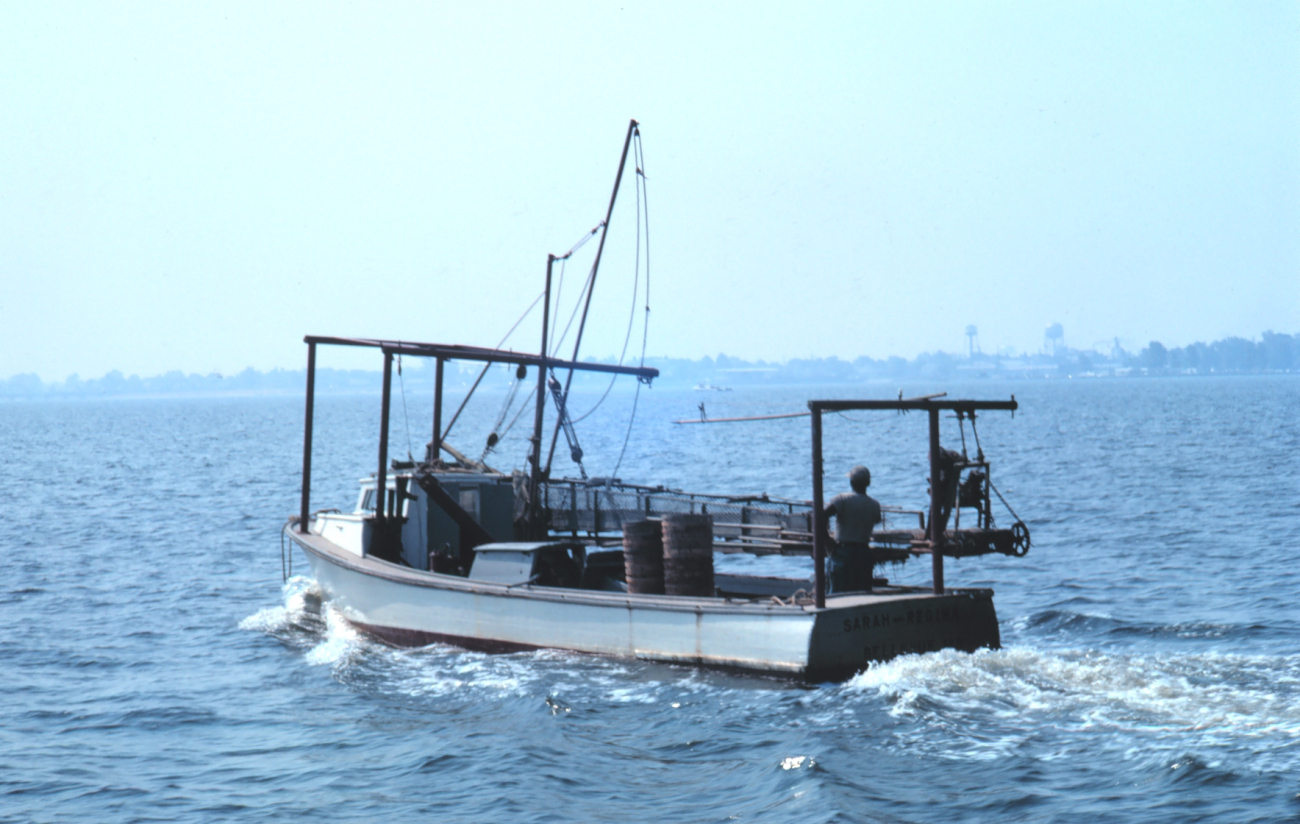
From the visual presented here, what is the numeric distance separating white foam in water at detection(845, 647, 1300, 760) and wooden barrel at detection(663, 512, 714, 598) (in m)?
2.61

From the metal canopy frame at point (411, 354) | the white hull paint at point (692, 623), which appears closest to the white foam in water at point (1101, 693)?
the white hull paint at point (692, 623)

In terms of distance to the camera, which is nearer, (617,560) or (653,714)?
(653,714)

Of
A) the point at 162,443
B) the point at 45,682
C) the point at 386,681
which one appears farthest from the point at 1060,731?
the point at 162,443

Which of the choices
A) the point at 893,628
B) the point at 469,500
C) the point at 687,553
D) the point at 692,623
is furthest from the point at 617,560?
the point at 893,628

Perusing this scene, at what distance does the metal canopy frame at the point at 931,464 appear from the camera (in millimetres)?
13297

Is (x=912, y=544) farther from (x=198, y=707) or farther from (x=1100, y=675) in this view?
(x=198, y=707)

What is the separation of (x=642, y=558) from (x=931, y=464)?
13.4 ft

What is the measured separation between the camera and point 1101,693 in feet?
41.4

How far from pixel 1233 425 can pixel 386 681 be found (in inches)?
3158

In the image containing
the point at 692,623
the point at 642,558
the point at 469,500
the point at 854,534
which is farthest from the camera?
the point at 469,500

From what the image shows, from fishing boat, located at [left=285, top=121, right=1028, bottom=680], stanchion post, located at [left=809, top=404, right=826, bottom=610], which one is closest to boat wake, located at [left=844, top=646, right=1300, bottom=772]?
fishing boat, located at [left=285, top=121, right=1028, bottom=680]

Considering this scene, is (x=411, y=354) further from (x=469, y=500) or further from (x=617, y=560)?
(x=617, y=560)

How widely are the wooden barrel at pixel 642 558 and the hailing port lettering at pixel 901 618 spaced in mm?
3106

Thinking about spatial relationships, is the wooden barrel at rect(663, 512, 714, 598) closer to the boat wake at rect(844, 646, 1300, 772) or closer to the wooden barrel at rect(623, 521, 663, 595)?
the wooden barrel at rect(623, 521, 663, 595)
